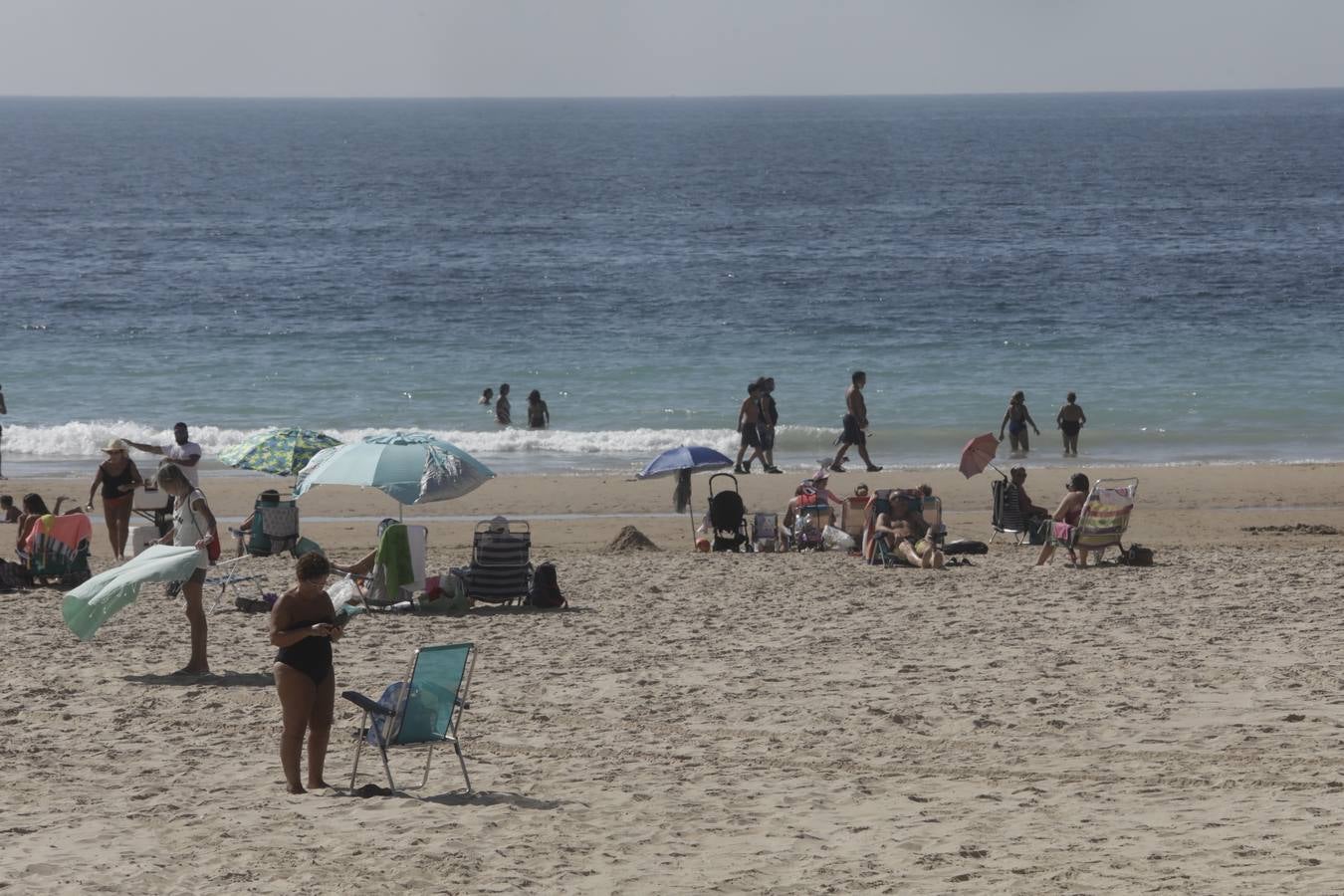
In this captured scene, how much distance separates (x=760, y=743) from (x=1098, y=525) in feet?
18.8

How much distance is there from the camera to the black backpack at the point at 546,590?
1205 centimetres

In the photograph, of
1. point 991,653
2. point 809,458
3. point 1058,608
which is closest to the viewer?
point 991,653

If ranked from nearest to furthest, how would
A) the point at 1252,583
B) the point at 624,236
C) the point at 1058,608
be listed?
the point at 1058,608, the point at 1252,583, the point at 624,236

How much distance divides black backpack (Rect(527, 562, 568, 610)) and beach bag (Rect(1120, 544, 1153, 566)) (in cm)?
479

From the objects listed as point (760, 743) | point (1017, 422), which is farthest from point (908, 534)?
point (1017, 422)

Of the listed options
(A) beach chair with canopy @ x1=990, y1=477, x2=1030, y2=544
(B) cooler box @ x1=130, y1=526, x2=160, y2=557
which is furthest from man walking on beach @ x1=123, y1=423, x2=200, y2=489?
(A) beach chair with canopy @ x1=990, y1=477, x2=1030, y2=544

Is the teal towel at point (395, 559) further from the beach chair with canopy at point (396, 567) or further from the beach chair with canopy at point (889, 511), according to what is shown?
the beach chair with canopy at point (889, 511)

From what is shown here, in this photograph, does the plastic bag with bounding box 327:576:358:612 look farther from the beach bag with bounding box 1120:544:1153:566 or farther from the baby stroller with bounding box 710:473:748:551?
the beach bag with bounding box 1120:544:1153:566

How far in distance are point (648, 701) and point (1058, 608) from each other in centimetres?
364

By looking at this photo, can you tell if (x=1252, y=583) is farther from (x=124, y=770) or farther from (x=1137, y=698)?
(x=124, y=770)

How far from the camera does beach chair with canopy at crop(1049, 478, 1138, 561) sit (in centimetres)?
1314

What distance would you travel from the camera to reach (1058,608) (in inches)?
452

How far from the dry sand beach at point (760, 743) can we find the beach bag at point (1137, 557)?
22cm

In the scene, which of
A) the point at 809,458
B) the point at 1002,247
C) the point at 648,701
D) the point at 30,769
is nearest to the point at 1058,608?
the point at 648,701
